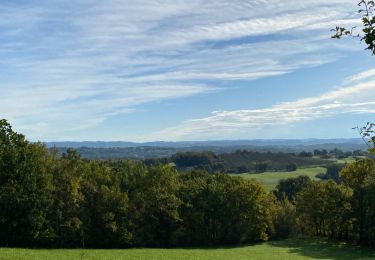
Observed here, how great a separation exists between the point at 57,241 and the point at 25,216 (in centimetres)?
733

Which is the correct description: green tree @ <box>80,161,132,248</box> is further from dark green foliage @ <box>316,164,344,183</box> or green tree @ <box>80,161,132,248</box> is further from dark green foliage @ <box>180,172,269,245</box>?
dark green foliage @ <box>316,164,344,183</box>

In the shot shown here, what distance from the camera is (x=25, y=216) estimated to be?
4856cm

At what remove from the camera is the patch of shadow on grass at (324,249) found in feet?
172

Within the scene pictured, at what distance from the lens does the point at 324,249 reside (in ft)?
194

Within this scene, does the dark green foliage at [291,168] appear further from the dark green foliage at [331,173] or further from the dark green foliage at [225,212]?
the dark green foliage at [225,212]


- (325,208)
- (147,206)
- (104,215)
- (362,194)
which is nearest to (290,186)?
(325,208)

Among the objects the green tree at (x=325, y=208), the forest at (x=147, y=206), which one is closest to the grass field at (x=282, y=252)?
the green tree at (x=325, y=208)

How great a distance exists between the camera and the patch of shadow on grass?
172ft

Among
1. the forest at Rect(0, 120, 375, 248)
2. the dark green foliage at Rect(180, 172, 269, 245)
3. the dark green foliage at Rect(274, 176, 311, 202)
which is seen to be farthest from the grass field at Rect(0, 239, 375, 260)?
the dark green foliage at Rect(274, 176, 311, 202)

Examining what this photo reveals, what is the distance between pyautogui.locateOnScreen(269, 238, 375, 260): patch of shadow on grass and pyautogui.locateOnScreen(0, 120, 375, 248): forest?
383 centimetres

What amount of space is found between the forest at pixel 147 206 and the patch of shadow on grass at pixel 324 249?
383 cm

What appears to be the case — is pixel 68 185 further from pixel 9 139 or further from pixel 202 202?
pixel 202 202

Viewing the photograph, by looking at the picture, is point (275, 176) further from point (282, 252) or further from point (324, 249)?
point (282, 252)

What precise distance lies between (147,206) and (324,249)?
87.7 feet
